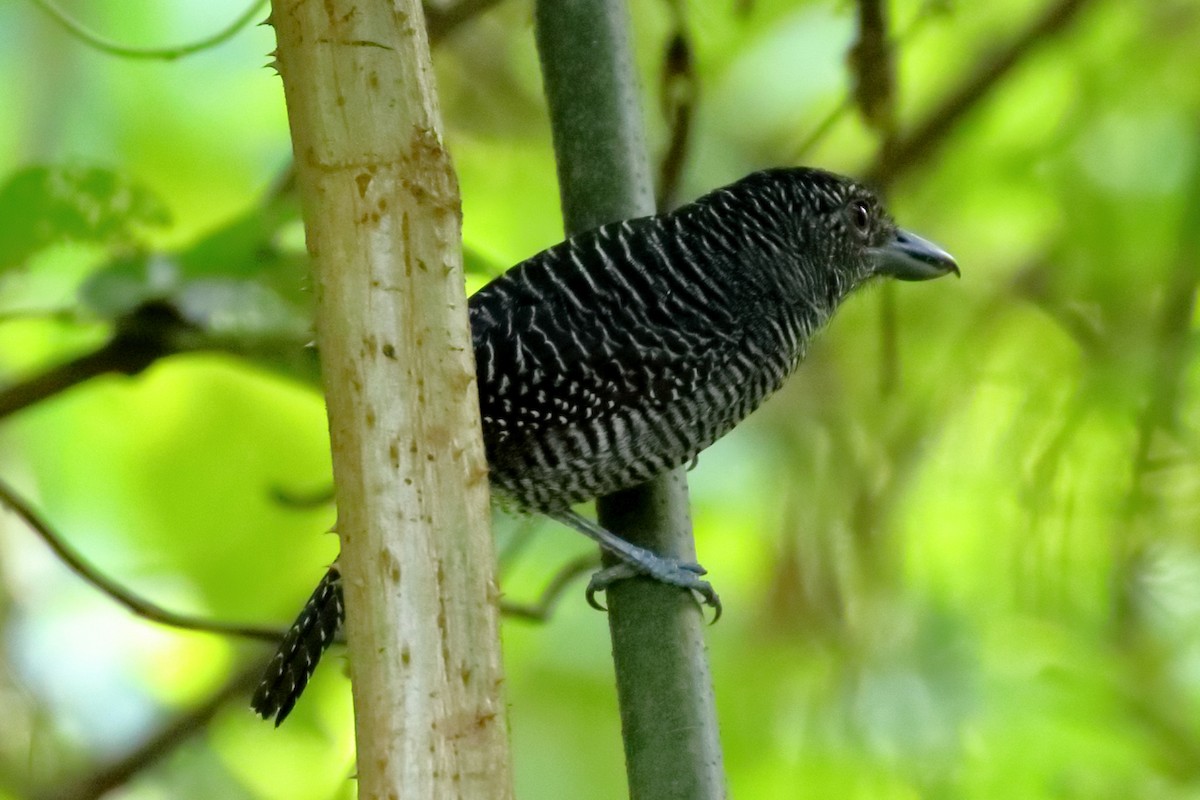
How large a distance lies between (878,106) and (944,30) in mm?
573

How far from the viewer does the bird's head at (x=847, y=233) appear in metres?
2.17

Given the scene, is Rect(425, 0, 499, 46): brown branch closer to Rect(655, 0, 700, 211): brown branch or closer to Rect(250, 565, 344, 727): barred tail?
Rect(655, 0, 700, 211): brown branch

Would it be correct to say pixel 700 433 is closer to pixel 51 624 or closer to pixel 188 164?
pixel 188 164

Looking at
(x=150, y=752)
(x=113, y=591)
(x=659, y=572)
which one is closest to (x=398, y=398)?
(x=659, y=572)

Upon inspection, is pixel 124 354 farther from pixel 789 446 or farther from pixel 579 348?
pixel 789 446

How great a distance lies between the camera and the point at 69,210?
1.96m

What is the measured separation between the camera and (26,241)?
1915mm

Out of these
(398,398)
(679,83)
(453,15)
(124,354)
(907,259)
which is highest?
(453,15)

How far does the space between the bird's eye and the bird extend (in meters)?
0.22

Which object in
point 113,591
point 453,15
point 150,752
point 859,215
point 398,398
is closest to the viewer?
point 398,398

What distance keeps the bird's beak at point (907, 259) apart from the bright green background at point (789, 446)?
10.4 inches

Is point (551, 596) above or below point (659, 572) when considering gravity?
above

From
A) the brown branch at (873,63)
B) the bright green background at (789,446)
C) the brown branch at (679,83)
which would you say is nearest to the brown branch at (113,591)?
the bright green background at (789,446)

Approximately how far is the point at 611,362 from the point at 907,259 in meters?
0.61
